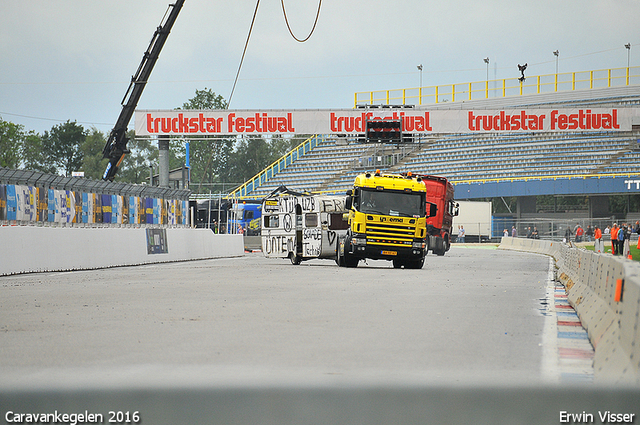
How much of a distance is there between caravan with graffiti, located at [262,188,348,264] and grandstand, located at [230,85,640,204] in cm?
3188

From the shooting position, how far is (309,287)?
15.5 metres

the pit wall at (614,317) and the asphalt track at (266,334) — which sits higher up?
the pit wall at (614,317)

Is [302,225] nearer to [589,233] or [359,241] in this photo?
Result: [359,241]

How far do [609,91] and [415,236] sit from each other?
151ft

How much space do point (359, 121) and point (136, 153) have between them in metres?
87.6

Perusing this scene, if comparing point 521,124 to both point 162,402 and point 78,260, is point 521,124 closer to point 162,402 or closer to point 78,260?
point 78,260

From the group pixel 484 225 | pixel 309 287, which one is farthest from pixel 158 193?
pixel 484 225

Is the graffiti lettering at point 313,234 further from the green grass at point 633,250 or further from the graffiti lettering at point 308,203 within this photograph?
the green grass at point 633,250

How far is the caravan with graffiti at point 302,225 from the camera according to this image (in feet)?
92.1

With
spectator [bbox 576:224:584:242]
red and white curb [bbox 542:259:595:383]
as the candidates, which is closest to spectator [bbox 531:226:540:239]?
spectator [bbox 576:224:584:242]

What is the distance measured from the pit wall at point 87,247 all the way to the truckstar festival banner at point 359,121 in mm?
15571

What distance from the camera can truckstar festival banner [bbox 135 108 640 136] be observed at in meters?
45.5

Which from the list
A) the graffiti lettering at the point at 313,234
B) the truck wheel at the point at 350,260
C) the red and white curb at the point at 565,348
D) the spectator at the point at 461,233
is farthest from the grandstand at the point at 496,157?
the red and white curb at the point at 565,348

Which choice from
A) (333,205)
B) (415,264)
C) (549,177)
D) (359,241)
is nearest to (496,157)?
(549,177)
